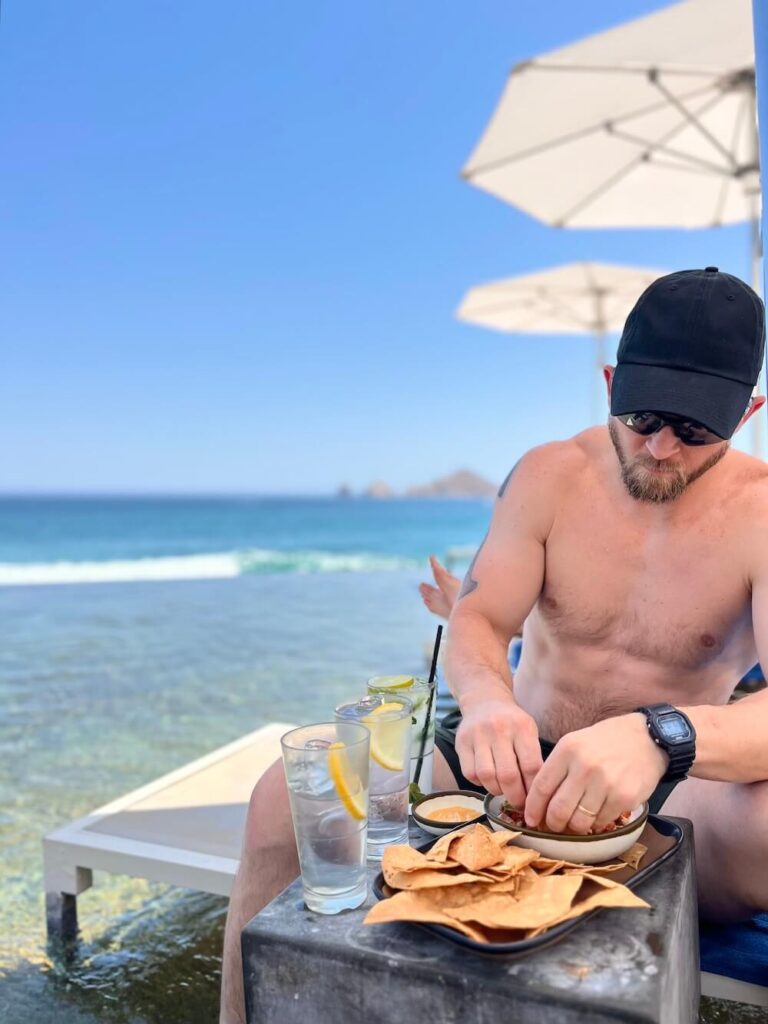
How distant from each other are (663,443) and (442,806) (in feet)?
2.53

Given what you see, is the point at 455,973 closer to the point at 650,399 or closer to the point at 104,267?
the point at 650,399

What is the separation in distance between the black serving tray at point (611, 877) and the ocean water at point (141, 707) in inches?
44.6

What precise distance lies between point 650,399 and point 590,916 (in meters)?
0.88

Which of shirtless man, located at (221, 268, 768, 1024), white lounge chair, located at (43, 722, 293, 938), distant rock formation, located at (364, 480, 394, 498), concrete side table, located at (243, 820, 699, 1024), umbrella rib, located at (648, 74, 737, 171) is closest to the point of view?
concrete side table, located at (243, 820, 699, 1024)

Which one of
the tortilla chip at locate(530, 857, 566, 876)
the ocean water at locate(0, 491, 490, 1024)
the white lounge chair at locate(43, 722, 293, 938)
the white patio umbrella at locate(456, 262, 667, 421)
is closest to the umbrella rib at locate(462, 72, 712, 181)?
the white patio umbrella at locate(456, 262, 667, 421)

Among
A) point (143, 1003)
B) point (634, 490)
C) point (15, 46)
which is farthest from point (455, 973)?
point (15, 46)

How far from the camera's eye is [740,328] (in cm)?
144

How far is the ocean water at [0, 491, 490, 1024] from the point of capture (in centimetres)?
202

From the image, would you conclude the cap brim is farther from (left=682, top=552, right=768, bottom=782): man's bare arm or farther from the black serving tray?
the black serving tray

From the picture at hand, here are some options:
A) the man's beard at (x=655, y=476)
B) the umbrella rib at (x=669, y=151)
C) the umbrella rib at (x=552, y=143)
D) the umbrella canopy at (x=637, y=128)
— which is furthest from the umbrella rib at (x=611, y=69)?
the man's beard at (x=655, y=476)

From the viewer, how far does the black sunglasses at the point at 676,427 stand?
57.2 inches

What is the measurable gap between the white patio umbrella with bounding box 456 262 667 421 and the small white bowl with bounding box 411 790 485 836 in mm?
6804

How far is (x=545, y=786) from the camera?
102 cm

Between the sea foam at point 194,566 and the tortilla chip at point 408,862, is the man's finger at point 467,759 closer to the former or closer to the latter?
the tortilla chip at point 408,862
